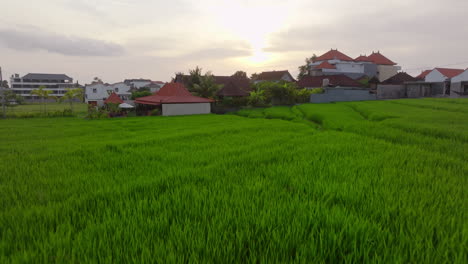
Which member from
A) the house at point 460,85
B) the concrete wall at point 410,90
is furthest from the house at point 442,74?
the house at point 460,85

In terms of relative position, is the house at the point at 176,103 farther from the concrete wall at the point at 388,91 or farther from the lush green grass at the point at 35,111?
the concrete wall at the point at 388,91

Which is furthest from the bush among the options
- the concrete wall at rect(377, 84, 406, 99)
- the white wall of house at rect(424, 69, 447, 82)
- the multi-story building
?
the multi-story building

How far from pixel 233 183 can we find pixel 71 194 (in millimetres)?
2241

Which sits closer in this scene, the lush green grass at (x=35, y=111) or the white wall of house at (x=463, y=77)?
the lush green grass at (x=35, y=111)

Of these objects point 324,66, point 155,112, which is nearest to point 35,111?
point 155,112

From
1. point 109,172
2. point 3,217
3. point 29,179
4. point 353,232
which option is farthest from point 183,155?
point 353,232

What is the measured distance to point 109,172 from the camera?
4.34 meters

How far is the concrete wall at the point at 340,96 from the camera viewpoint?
29219mm

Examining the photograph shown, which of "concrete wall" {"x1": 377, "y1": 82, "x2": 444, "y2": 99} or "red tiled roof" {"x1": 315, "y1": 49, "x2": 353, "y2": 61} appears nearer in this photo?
"concrete wall" {"x1": 377, "y1": 82, "x2": 444, "y2": 99}

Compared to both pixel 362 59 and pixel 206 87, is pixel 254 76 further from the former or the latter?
pixel 206 87

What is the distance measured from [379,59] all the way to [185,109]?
51.8 m

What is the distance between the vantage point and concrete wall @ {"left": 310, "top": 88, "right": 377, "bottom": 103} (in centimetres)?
2922

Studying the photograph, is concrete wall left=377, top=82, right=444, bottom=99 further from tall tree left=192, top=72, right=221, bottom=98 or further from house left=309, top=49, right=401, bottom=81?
tall tree left=192, top=72, right=221, bottom=98

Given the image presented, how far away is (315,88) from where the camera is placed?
3322cm
